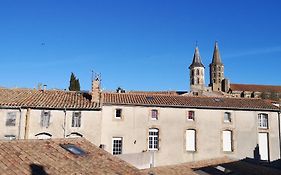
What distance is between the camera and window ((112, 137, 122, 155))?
1121 inches

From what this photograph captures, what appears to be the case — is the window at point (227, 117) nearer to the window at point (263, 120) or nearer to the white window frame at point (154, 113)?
the window at point (263, 120)

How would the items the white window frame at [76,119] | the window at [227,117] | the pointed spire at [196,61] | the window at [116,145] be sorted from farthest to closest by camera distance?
the pointed spire at [196,61], the window at [227,117], the window at [116,145], the white window frame at [76,119]

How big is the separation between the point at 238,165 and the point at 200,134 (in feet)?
30.2

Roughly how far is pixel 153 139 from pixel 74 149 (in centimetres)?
1653

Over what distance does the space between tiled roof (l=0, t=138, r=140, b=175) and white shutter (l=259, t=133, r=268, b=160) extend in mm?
22147

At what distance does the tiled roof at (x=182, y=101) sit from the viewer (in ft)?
97.6

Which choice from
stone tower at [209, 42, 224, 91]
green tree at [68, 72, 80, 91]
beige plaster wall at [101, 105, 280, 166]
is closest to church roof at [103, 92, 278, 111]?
beige plaster wall at [101, 105, 280, 166]

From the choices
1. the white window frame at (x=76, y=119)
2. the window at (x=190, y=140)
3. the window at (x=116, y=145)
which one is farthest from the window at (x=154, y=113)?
the white window frame at (x=76, y=119)

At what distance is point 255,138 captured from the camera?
3122cm

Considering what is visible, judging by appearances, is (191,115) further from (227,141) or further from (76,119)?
(76,119)

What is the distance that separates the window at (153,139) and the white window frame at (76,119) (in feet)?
21.0

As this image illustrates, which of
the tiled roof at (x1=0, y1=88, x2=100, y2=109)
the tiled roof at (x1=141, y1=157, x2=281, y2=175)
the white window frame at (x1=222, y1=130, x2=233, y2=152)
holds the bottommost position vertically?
the tiled roof at (x1=141, y1=157, x2=281, y2=175)

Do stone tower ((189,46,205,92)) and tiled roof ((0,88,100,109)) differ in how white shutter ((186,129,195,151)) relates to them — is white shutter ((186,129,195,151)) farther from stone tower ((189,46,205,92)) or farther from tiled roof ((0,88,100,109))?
stone tower ((189,46,205,92))

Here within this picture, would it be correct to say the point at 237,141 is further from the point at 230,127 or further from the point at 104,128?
the point at 104,128
